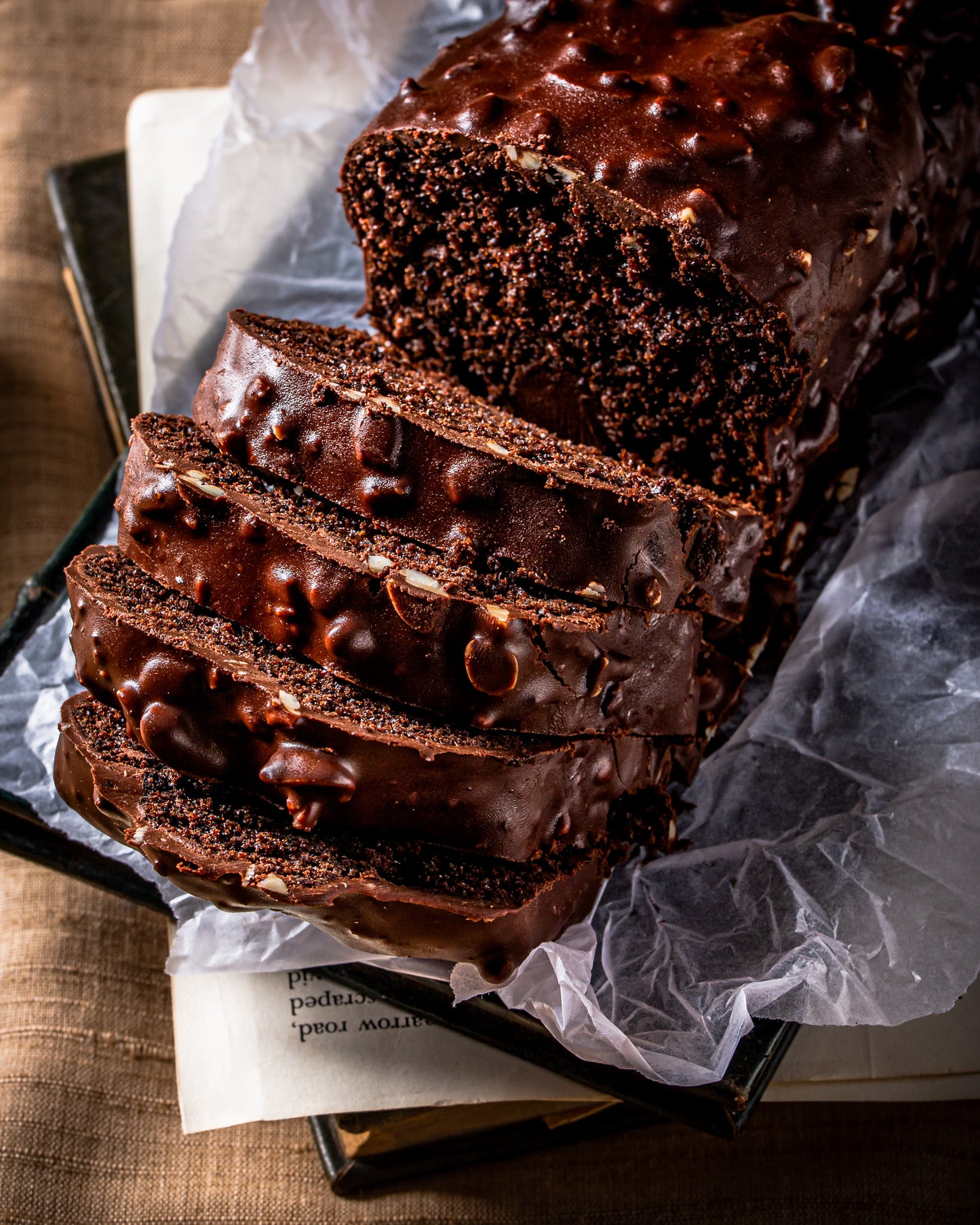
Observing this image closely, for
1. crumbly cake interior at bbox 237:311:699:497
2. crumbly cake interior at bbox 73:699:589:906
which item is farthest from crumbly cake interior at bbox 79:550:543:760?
crumbly cake interior at bbox 237:311:699:497

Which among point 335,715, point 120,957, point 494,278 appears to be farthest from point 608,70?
point 120,957

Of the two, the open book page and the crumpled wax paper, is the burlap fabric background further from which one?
the crumpled wax paper

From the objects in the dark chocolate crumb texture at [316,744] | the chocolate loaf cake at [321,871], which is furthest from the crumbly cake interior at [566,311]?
the chocolate loaf cake at [321,871]

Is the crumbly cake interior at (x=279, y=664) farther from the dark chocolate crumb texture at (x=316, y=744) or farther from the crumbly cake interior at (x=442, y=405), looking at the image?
the crumbly cake interior at (x=442, y=405)

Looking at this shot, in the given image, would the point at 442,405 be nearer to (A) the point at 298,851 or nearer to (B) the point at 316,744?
(B) the point at 316,744

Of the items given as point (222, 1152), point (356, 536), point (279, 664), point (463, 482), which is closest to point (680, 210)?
point (463, 482)

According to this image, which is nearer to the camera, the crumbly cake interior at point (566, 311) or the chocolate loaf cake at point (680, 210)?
the chocolate loaf cake at point (680, 210)
